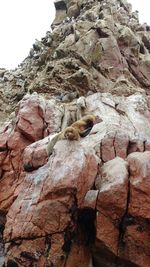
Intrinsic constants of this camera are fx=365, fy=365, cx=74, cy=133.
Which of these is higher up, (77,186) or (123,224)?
(77,186)

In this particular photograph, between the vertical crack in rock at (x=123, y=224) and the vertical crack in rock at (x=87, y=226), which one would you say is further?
the vertical crack in rock at (x=87, y=226)

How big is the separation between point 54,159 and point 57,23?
55.5 m

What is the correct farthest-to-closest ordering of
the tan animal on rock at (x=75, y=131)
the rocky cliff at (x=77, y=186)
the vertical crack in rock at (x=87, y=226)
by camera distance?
the tan animal on rock at (x=75, y=131), the vertical crack in rock at (x=87, y=226), the rocky cliff at (x=77, y=186)

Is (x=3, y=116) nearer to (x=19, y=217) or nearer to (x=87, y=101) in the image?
(x=87, y=101)

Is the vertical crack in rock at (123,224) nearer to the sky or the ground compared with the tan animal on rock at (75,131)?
nearer to the ground

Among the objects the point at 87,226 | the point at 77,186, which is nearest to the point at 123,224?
the point at 87,226

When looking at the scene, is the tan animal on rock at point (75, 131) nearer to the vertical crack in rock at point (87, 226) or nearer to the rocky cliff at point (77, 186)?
the rocky cliff at point (77, 186)

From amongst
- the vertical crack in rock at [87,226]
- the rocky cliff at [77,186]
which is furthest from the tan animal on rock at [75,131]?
the vertical crack in rock at [87,226]

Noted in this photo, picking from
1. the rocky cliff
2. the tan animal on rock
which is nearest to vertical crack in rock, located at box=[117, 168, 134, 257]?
the rocky cliff

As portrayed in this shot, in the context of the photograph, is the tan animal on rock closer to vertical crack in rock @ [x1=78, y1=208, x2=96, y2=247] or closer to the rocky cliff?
the rocky cliff

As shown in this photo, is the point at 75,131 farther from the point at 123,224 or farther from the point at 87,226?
the point at 123,224

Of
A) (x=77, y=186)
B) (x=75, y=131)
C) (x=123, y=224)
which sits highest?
(x=75, y=131)

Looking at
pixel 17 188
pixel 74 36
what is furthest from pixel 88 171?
pixel 74 36

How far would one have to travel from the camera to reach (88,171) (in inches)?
727
